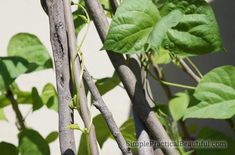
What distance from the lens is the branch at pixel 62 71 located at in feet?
1.43

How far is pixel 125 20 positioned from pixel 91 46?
867 mm

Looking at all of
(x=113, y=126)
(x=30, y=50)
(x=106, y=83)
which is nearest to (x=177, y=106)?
(x=106, y=83)

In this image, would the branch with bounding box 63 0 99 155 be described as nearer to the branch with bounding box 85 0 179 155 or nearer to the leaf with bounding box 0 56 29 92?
the branch with bounding box 85 0 179 155

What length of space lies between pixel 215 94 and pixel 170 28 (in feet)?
0.38

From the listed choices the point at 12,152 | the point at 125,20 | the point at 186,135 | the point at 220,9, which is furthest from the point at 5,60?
the point at 220,9

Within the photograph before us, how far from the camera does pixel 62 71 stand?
1.53ft

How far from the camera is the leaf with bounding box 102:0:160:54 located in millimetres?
482

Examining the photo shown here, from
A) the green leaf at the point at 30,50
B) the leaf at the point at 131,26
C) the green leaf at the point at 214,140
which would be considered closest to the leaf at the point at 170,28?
the leaf at the point at 131,26

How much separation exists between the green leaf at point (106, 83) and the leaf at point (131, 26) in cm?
26

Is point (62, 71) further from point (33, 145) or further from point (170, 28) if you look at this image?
point (33, 145)

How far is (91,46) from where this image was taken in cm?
135

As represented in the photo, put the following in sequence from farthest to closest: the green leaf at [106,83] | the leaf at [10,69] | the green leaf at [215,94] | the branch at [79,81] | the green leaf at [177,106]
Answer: the green leaf at [177,106] < the green leaf at [106,83] < the leaf at [10,69] < the green leaf at [215,94] < the branch at [79,81]

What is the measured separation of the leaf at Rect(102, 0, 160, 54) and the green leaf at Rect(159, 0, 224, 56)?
3 centimetres

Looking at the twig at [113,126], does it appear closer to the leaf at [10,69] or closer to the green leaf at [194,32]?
the green leaf at [194,32]
